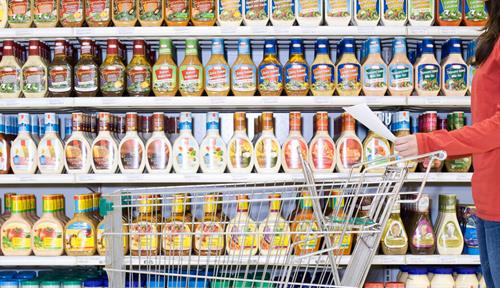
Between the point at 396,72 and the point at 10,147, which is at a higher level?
the point at 396,72

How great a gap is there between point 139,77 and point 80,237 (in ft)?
2.24

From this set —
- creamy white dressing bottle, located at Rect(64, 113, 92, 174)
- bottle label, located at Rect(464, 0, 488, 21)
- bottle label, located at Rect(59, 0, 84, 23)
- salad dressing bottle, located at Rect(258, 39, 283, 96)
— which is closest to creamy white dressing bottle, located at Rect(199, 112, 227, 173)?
salad dressing bottle, located at Rect(258, 39, 283, 96)

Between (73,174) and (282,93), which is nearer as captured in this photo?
(73,174)

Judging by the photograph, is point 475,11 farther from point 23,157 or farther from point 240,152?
point 23,157

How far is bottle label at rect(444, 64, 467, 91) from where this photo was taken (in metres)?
2.10

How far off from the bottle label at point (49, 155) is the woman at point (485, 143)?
4.69 feet

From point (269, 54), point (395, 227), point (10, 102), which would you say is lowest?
point (395, 227)

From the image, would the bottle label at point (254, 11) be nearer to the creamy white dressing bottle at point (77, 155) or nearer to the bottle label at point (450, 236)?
the creamy white dressing bottle at point (77, 155)

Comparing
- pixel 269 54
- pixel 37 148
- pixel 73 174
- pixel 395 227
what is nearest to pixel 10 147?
pixel 37 148

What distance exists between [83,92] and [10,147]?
1.26 ft

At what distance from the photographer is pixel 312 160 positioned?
212 cm

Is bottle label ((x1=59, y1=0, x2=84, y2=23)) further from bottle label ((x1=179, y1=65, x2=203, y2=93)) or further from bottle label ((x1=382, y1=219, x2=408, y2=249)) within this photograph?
bottle label ((x1=382, y1=219, x2=408, y2=249))

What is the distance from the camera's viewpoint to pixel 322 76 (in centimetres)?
210

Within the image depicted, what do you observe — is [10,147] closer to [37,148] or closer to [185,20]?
[37,148]
